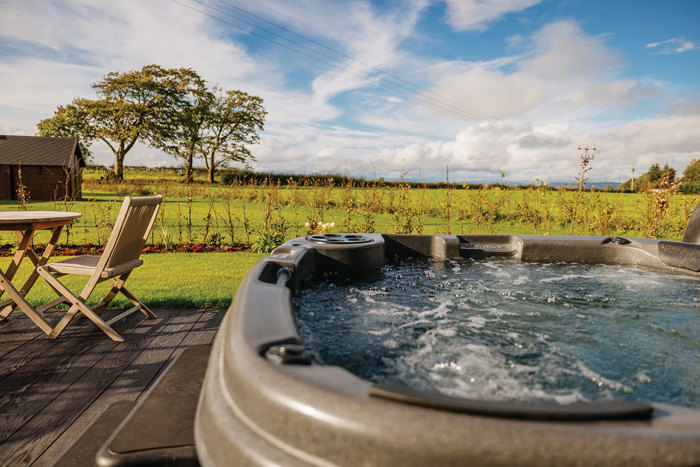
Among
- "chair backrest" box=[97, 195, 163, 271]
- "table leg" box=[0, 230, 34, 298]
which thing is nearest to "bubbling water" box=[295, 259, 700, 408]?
"chair backrest" box=[97, 195, 163, 271]

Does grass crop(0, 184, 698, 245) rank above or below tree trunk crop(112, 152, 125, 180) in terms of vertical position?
below

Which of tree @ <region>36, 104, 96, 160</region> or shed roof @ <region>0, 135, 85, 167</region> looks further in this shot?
tree @ <region>36, 104, 96, 160</region>

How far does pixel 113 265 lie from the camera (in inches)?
110

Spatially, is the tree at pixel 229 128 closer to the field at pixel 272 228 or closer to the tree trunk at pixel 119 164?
the tree trunk at pixel 119 164

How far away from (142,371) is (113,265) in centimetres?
94

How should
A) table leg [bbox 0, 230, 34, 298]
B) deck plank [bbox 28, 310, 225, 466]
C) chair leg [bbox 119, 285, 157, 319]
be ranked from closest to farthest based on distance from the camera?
deck plank [bbox 28, 310, 225, 466], table leg [bbox 0, 230, 34, 298], chair leg [bbox 119, 285, 157, 319]

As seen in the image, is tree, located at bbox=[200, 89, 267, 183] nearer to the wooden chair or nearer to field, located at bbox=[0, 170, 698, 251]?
field, located at bbox=[0, 170, 698, 251]

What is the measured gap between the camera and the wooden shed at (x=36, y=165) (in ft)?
56.6

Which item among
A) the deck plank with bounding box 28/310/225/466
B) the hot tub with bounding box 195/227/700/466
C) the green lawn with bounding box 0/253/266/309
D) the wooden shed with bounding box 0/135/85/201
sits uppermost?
the wooden shed with bounding box 0/135/85/201

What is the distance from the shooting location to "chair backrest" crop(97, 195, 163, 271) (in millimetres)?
2660

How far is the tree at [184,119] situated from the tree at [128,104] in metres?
0.32

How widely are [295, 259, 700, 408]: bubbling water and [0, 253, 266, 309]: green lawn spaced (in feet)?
4.56

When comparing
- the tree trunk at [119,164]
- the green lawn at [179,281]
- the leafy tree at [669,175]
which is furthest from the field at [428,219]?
the tree trunk at [119,164]

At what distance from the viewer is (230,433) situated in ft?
2.87
